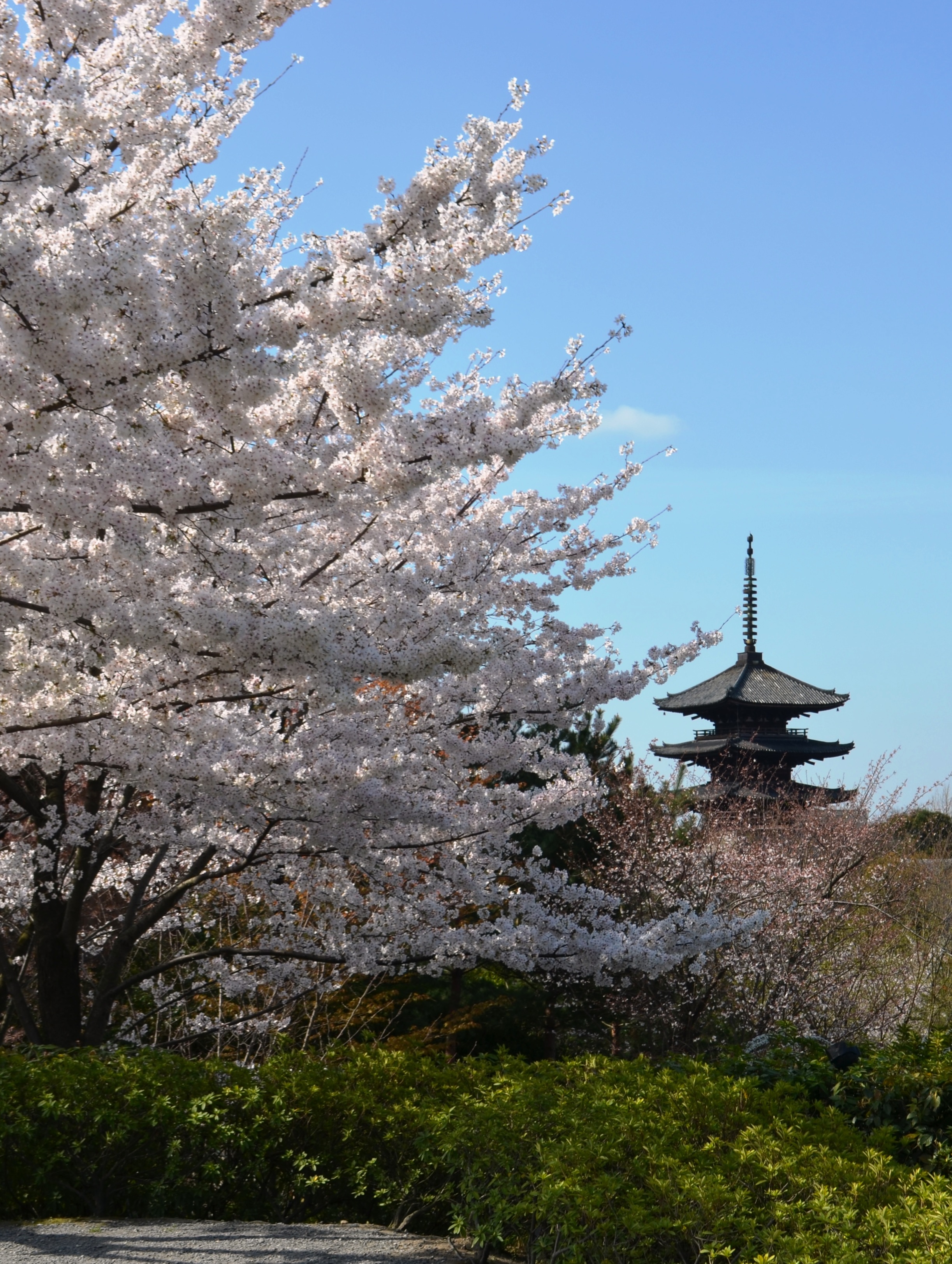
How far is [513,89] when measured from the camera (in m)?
4.59

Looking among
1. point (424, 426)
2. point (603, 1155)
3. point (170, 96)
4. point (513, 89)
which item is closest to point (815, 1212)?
point (603, 1155)

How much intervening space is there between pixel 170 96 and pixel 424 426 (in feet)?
6.69

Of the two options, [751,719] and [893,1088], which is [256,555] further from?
[751,719]

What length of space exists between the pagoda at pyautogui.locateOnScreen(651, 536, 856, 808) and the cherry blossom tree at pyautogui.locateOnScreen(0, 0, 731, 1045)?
84.7 feet

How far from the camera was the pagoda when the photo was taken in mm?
34594

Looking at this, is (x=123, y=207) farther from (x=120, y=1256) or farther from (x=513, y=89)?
(x=120, y=1256)

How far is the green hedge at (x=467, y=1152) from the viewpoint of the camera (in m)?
3.99

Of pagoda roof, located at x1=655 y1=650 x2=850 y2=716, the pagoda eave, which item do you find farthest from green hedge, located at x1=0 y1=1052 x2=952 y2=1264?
pagoda roof, located at x1=655 y1=650 x2=850 y2=716

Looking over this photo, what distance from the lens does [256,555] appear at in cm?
544

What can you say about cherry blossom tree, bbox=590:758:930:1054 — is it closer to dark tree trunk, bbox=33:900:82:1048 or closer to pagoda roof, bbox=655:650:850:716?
dark tree trunk, bbox=33:900:82:1048

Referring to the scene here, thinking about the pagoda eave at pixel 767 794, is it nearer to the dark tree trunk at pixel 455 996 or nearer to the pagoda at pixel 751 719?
the pagoda at pixel 751 719

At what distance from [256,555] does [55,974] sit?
12.4 ft

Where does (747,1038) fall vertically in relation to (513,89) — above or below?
below

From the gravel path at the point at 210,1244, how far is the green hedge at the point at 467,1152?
0.21 m
